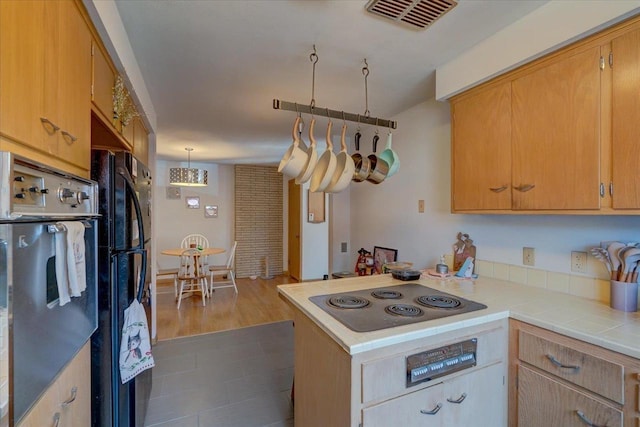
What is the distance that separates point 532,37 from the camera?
1.46m

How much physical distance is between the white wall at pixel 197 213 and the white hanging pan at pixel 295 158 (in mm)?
5072

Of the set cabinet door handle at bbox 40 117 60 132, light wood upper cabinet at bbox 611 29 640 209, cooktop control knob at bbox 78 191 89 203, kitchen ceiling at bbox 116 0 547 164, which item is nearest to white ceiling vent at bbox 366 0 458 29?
kitchen ceiling at bbox 116 0 547 164

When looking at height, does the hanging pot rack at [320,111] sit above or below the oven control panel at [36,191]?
above

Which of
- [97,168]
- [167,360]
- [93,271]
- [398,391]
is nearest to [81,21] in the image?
[97,168]

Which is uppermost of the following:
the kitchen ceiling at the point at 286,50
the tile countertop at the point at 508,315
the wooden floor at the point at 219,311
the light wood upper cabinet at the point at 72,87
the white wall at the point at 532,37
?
the kitchen ceiling at the point at 286,50

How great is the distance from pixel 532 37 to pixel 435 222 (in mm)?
1364

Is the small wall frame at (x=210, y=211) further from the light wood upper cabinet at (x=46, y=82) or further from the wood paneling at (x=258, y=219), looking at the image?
the light wood upper cabinet at (x=46, y=82)

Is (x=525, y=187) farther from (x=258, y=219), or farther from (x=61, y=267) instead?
(x=258, y=219)

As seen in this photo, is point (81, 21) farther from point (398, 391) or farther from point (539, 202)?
point (539, 202)

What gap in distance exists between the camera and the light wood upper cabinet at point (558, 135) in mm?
1280

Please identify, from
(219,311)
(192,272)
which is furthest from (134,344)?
(192,272)

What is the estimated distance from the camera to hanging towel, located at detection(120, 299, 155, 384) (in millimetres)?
1367

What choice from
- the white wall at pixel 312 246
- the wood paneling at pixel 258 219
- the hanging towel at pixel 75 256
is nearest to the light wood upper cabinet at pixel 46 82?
the hanging towel at pixel 75 256

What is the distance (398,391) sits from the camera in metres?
1.08
